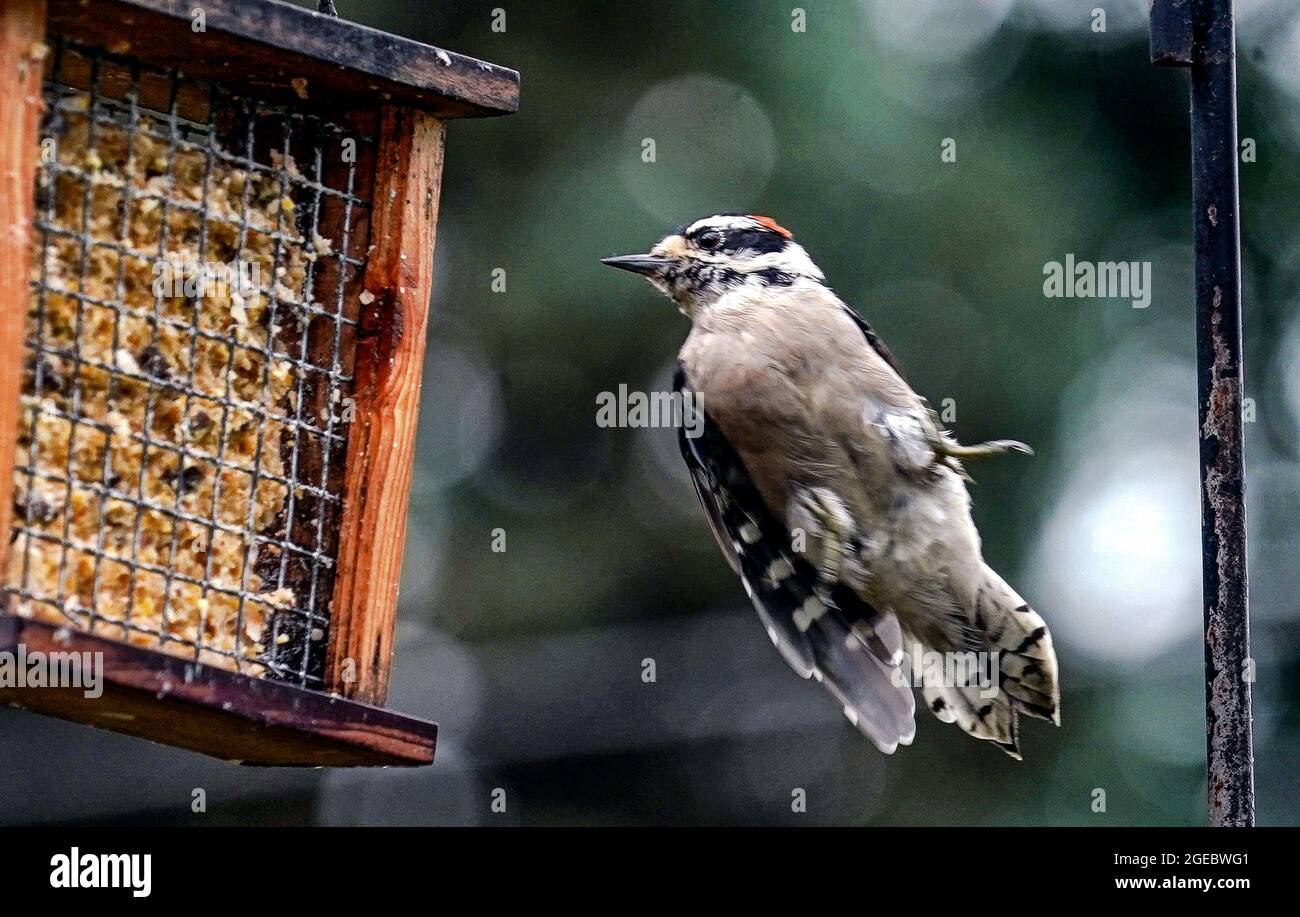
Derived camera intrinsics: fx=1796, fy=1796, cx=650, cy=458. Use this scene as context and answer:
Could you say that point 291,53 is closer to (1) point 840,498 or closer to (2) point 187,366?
(2) point 187,366

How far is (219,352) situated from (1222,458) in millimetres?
1598

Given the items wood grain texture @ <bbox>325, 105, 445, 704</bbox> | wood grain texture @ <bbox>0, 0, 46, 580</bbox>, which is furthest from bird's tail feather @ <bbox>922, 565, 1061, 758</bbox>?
wood grain texture @ <bbox>0, 0, 46, 580</bbox>

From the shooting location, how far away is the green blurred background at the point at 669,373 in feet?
25.5

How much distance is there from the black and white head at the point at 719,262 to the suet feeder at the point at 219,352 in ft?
4.71

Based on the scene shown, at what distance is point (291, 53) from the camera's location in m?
2.77

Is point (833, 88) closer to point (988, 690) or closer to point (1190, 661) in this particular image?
point (1190, 661)

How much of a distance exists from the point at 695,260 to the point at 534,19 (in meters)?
4.14

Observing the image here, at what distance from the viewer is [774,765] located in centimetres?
841

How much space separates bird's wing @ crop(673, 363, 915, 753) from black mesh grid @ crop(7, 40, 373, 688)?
155 centimetres

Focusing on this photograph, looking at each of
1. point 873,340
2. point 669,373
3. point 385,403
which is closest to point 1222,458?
point 385,403

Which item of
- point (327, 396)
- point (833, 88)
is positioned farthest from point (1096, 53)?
point (327, 396)

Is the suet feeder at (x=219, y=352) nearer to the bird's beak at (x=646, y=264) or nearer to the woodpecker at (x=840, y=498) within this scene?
the woodpecker at (x=840, y=498)

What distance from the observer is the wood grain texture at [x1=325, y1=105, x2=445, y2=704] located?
296 centimetres
